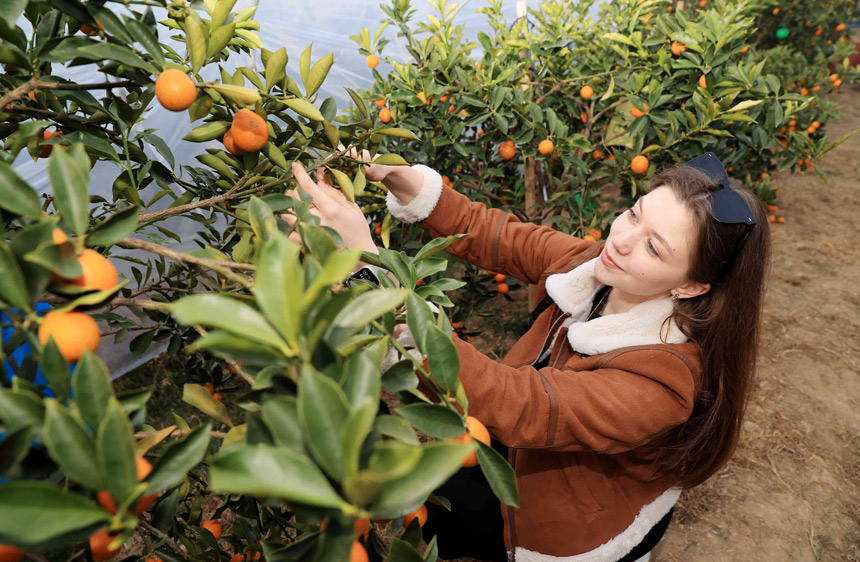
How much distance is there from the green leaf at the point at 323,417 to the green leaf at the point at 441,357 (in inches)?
7.6

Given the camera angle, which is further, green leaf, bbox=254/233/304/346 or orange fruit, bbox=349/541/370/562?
orange fruit, bbox=349/541/370/562

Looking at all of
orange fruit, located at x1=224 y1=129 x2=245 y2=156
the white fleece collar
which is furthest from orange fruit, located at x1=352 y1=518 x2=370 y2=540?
the white fleece collar

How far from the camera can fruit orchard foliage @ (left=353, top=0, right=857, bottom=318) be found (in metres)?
1.87

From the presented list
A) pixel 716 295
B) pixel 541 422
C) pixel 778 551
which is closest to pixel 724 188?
pixel 716 295

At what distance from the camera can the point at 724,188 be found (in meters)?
1.21

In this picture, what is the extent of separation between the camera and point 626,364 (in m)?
1.17

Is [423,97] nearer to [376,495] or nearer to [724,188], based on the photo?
[724,188]

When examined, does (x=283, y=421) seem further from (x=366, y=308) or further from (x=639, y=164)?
(x=639, y=164)

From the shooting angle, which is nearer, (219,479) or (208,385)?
(219,479)

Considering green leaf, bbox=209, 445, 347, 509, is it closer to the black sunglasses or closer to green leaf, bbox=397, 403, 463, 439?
green leaf, bbox=397, 403, 463, 439

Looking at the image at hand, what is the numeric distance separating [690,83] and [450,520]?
171cm

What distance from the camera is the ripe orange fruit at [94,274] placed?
50 centimetres

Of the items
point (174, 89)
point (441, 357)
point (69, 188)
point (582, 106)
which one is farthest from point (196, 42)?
point (582, 106)

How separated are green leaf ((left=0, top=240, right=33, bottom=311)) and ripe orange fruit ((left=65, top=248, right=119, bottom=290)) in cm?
6
